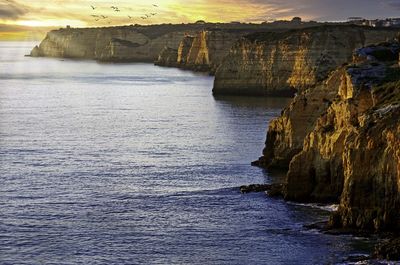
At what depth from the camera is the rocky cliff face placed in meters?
134

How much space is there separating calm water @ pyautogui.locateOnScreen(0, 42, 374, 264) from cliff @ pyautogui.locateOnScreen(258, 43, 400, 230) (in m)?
1.80

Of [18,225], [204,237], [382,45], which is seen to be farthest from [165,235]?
[382,45]

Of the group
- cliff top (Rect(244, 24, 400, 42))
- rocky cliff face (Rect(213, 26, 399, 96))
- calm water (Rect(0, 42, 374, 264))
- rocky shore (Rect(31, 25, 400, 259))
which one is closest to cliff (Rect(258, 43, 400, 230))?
rocky shore (Rect(31, 25, 400, 259))

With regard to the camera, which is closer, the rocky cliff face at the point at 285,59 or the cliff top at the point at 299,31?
the rocky cliff face at the point at 285,59

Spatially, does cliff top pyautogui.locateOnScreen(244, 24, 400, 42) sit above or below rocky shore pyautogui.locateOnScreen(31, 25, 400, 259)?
above

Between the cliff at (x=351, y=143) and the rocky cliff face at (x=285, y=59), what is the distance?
208 ft

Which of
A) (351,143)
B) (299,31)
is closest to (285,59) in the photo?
(299,31)

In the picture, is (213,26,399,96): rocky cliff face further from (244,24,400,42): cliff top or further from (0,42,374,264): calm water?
(0,42,374,264): calm water

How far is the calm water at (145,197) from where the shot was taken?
137ft

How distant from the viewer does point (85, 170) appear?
2515 inches

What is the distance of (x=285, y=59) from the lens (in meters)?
139

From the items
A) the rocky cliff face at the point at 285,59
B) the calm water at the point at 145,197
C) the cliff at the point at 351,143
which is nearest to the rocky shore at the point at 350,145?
the cliff at the point at 351,143

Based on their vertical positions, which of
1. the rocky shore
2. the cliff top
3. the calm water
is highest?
the cliff top

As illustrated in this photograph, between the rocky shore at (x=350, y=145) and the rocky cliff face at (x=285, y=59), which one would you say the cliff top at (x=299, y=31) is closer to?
the rocky cliff face at (x=285, y=59)
